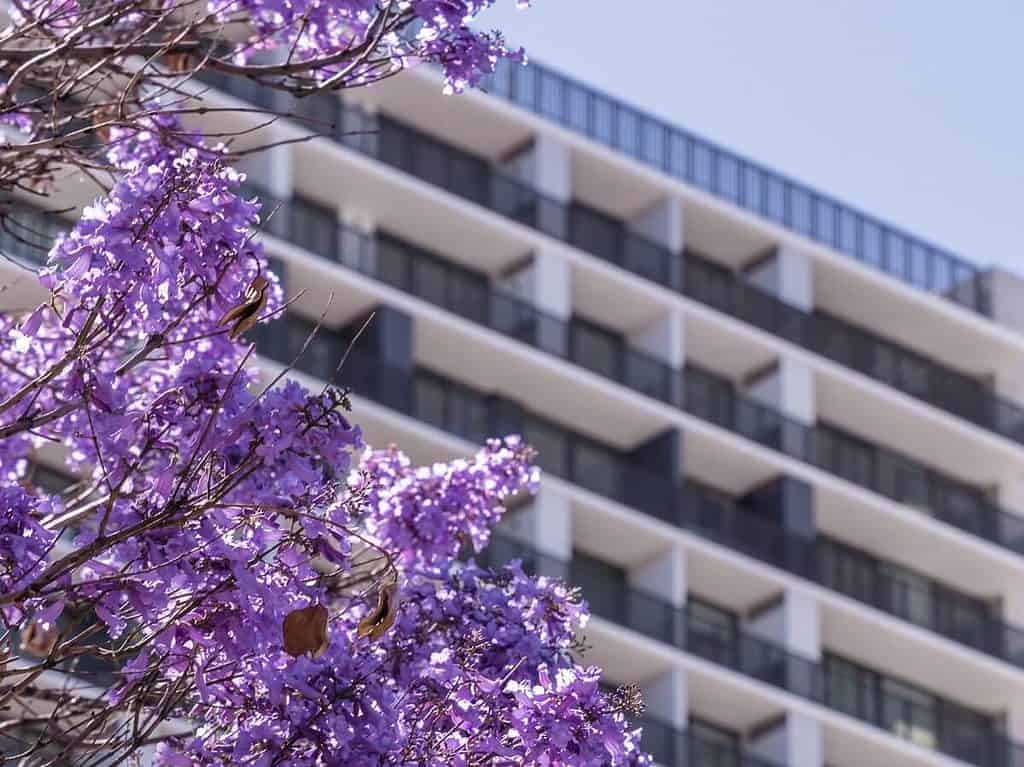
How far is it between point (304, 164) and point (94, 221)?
42.7 meters

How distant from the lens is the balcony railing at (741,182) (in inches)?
2265

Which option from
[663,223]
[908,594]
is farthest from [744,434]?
[908,594]

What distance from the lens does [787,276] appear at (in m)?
59.8

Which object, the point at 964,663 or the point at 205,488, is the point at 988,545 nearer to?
the point at 964,663

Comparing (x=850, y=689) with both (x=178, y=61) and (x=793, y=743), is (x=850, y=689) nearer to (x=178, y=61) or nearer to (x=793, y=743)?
(x=793, y=743)

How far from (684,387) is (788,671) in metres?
6.89

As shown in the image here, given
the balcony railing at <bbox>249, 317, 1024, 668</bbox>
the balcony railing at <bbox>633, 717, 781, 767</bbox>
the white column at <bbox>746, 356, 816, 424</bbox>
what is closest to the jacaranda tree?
the balcony railing at <bbox>633, 717, 781, 767</bbox>

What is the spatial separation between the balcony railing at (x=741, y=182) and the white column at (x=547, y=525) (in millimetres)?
8727

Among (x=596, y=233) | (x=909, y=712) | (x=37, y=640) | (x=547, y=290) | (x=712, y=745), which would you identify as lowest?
(x=37, y=640)

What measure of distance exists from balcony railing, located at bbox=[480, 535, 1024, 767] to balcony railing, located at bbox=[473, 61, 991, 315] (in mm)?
9418

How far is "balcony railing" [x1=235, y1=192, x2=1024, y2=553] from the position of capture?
53.3m

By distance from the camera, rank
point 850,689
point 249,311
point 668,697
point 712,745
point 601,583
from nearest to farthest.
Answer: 1. point 249,311
2. point 668,697
3. point 712,745
4. point 601,583
5. point 850,689

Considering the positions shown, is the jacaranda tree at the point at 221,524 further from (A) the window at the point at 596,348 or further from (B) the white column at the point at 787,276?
(B) the white column at the point at 787,276

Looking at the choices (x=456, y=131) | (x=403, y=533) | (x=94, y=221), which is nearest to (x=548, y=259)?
(x=456, y=131)
